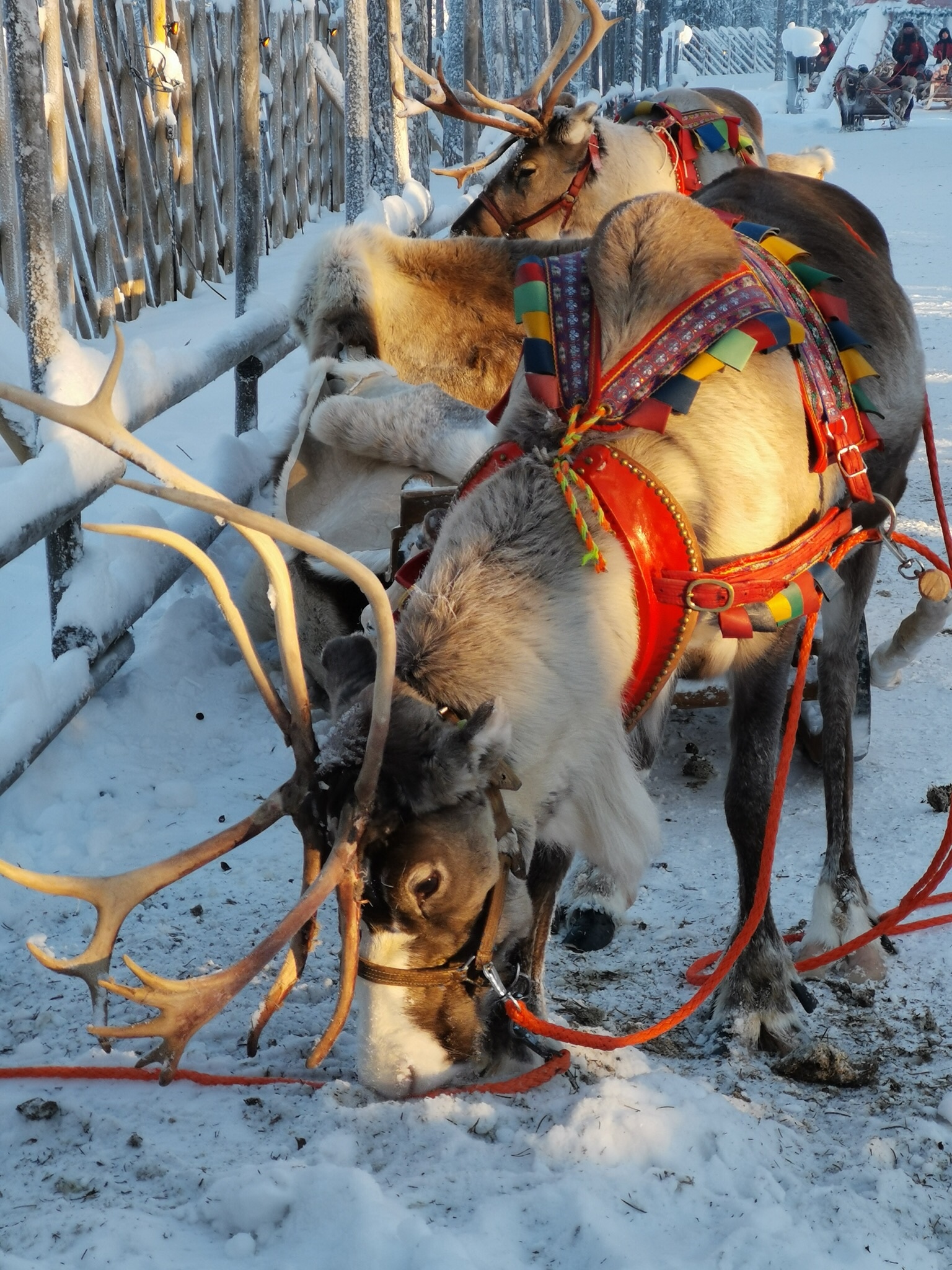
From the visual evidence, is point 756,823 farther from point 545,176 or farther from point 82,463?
point 545,176

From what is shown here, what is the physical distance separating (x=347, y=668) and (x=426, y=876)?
0.39m

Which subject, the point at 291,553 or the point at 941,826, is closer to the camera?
the point at 941,826

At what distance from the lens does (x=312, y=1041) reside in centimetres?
230

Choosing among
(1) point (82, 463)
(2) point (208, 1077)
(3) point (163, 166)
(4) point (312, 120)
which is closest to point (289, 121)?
(4) point (312, 120)

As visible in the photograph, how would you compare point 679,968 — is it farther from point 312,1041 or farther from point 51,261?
point 51,261

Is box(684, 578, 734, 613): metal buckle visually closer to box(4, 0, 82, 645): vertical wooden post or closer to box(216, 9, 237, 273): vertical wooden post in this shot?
box(4, 0, 82, 645): vertical wooden post

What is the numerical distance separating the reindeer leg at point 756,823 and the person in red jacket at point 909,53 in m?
29.4

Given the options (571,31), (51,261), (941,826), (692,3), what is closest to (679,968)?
(941,826)

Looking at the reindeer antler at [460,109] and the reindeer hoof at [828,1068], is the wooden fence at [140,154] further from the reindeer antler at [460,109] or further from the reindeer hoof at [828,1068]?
the reindeer hoof at [828,1068]

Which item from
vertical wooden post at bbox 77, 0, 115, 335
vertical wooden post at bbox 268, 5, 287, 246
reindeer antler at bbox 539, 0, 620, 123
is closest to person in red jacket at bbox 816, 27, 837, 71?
vertical wooden post at bbox 268, 5, 287, 246

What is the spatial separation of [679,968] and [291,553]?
5.65 feet

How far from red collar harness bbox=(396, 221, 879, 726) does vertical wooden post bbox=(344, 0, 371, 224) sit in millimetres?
5855

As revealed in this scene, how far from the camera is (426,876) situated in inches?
73.8

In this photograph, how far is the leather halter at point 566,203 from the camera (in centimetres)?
514
